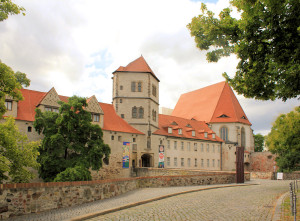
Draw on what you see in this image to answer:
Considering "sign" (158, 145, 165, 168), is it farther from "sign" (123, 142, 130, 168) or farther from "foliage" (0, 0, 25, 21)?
"foliage" (0, 0, 25, 21)

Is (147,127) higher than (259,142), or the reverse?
(147,127)

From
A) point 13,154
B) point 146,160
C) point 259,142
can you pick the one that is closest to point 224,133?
point 146,160

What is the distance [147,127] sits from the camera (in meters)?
42.7

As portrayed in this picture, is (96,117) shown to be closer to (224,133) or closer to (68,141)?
(68,141)

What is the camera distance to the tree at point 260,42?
361 inches

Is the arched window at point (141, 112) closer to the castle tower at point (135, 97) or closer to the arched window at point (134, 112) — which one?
the castle tower at point (135, 97)

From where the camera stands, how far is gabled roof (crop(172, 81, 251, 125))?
200 ft

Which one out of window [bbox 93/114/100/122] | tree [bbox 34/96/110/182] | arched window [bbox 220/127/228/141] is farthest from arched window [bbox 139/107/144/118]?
arched window [bbox 220/127/228/141]

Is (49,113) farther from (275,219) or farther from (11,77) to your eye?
(275,219)

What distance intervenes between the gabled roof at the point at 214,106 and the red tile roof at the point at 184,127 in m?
3.53

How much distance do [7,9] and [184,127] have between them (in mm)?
44034

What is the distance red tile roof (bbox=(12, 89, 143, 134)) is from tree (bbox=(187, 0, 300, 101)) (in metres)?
24.8

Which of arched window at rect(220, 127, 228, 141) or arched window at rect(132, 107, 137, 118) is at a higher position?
arched window at rect(132, 107, 137, 118)

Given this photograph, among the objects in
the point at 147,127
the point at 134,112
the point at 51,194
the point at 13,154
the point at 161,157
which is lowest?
the point at 51,194
